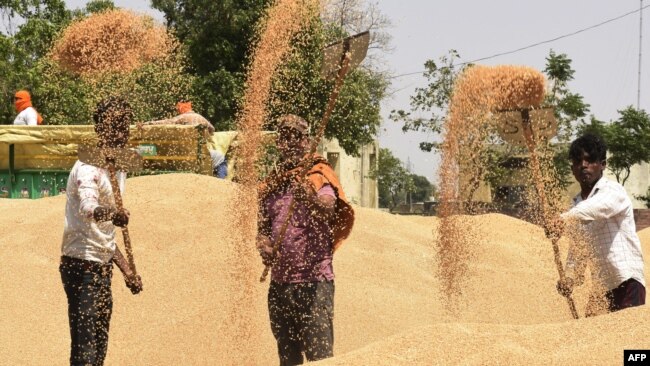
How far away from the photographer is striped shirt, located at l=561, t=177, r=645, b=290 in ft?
17.0

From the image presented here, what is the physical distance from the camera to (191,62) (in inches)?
809

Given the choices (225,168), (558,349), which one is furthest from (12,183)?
(558,349)

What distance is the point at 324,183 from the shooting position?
5.13 meters

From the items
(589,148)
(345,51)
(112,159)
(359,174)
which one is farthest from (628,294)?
(359,174)

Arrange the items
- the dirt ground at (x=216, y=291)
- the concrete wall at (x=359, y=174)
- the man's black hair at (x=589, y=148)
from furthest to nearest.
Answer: the concrete wall at (x=359, y=174) < the dirt ground at (x=216, y=291) < the man's black hair at (x=589, y=148)

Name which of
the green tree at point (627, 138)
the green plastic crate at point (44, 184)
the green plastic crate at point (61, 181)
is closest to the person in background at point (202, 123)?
the green plastic crate at point (61, 181)

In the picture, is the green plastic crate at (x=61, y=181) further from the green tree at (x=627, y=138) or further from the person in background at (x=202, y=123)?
the green tree at (x=627, y=138)

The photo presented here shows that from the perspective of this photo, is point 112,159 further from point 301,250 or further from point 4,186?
point 4,186

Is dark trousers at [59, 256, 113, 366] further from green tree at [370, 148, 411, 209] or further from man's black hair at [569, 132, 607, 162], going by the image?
green tree at [370, 148, 411, 209]

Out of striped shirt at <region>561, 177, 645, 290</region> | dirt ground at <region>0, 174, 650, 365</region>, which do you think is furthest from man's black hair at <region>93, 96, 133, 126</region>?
striped shirt at <region>561, 177, 645, 290</region>

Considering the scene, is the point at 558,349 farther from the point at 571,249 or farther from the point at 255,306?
the point at 255,306

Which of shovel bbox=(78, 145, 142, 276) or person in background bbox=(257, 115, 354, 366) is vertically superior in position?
shovel bbox=(78, 145, 142, 276)

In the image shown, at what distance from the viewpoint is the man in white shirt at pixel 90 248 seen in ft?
16.1

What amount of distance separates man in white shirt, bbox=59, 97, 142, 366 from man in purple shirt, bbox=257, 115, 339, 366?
0.76 meters
